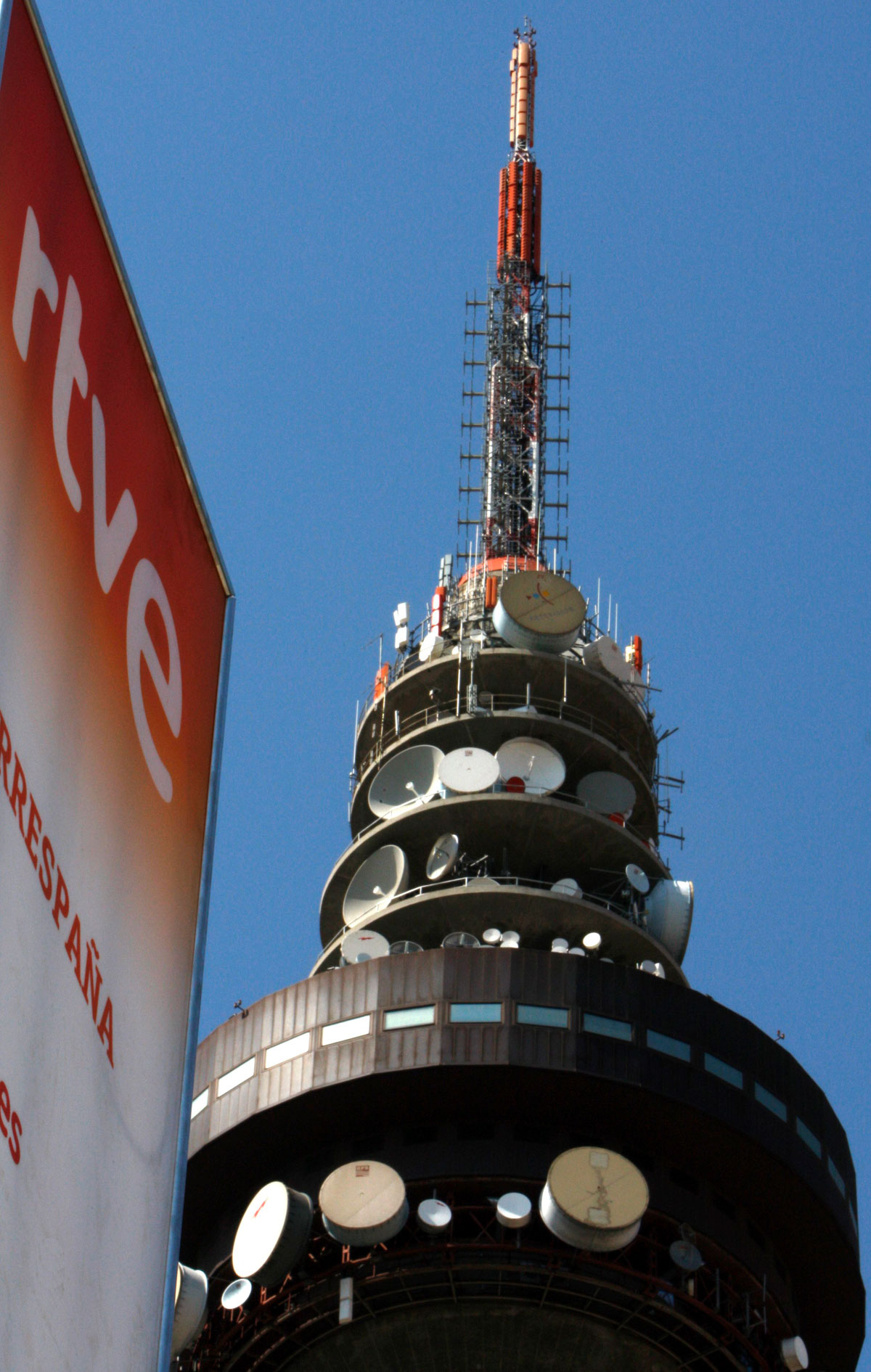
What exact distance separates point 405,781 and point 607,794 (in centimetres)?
607

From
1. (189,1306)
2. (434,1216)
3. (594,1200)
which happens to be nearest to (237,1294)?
(189,1306)

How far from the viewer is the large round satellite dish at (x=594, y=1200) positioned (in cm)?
4609

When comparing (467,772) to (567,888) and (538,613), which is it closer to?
(567,888)

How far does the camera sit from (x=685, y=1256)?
48.2m

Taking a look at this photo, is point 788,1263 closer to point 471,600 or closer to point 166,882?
point 471,600

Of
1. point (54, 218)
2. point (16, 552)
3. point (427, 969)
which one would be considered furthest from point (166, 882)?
point (427, 969)

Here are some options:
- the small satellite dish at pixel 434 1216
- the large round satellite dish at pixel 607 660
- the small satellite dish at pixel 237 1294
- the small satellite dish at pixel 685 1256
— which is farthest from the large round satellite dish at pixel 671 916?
the small satellite dish at pixel 237 1294

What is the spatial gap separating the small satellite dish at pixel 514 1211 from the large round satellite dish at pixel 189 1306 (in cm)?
660

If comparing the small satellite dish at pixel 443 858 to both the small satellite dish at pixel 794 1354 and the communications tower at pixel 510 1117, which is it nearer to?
the communications tower at pixel 510 1117

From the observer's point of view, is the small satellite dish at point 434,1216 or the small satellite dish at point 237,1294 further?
the small satellite dish at point 237,1294

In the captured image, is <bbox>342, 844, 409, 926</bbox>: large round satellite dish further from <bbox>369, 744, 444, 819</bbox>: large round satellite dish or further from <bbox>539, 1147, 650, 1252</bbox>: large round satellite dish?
<bbox>539, 1147, 650, 1252</bbox>: large round satellite dish

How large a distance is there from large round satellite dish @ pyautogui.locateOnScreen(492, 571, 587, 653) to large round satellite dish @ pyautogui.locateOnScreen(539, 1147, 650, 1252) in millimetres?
22156

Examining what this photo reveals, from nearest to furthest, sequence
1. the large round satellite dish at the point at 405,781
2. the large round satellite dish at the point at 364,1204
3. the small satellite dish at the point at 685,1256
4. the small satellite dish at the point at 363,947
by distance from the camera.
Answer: the large round satellite dish at the point at 364,1204
the small satellite dish at the point at 685,1256
the small satellite dish at the point at 363,947
the large round satellite dish at the point at 405,781

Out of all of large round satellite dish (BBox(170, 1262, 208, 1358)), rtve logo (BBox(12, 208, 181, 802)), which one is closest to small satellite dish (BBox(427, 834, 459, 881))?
large round satellite dish (BBox(170, 1262, 208, 1358))
